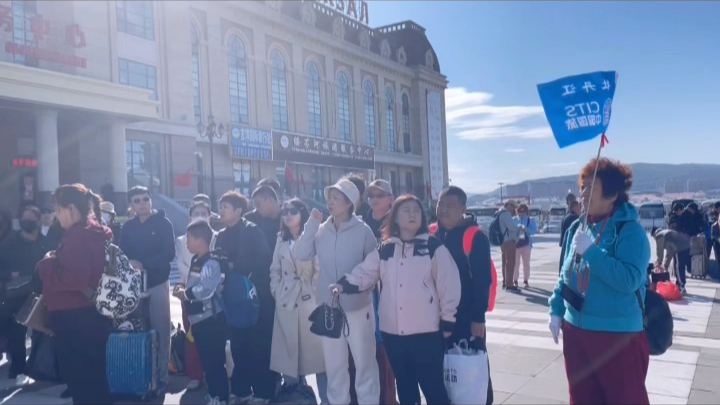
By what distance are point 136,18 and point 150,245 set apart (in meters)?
24.8

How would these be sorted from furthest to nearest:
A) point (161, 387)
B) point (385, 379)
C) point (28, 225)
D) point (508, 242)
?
point (508, 242), point (28, 225), point (161, 387), point (385, 379)

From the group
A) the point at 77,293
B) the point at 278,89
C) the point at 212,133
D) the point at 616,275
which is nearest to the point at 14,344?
the point at 77,293

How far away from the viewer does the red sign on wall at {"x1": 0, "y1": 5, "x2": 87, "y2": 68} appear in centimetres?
2034

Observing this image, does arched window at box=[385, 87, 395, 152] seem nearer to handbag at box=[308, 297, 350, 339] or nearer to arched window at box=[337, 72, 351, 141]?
arched window at box=[337, 72, 351, 141]

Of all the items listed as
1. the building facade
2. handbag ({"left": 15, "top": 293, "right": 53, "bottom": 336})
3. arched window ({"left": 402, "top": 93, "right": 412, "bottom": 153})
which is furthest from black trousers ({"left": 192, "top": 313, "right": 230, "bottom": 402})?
arched window ({"left": 402, "top": 93, "right": 412, "bottom": 153})

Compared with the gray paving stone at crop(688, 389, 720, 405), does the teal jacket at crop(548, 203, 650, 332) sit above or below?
above

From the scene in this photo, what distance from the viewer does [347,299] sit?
4.41 m

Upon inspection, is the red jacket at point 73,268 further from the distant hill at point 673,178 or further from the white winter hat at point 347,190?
the distant hill at point 673,178

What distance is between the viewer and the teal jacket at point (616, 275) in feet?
10.2

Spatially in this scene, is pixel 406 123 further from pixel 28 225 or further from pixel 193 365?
pixel 193 365

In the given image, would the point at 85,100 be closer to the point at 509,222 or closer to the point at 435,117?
the point at 509,222

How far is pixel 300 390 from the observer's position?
5.30 m

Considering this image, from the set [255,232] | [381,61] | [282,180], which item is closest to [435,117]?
[381,61]

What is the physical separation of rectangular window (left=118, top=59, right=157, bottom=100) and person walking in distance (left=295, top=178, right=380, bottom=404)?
24.6m
